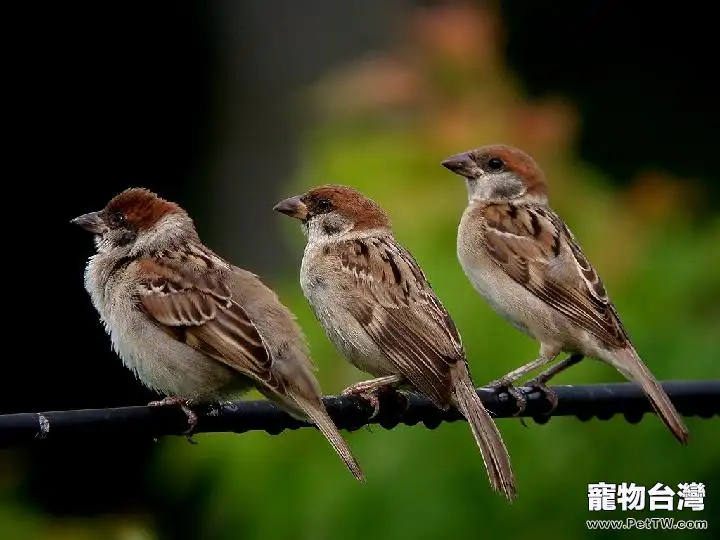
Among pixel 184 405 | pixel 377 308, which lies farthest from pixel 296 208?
pixel 184 405

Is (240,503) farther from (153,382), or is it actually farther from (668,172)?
(668,172)

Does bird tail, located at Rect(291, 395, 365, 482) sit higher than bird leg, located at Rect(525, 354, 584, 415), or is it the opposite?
bird tail, located at Rect(291, 395, 365, 482)

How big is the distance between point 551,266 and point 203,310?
5.41ft

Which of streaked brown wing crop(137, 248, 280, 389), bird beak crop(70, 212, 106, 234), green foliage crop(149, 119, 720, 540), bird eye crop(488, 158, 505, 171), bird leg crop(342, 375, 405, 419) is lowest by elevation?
green foliage crop(149, 119, 720, 540)

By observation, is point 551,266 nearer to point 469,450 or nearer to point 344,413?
point 469,450

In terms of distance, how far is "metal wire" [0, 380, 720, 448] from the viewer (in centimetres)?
386

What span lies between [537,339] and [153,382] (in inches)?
62.5

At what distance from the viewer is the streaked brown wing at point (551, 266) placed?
19.4ft

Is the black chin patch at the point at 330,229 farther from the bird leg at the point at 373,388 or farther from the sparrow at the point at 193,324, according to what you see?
the bird leg at the point at 373,388

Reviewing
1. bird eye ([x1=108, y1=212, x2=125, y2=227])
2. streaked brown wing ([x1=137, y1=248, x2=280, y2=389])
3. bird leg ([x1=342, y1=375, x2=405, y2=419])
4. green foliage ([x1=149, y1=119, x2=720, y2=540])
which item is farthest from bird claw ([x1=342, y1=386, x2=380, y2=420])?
green foliage ([x1=149, y1=119, x2=720, y2=540])

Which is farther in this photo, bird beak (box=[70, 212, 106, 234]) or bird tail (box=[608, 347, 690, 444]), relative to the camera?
bird beak (box=[70, 212, 106, 234])

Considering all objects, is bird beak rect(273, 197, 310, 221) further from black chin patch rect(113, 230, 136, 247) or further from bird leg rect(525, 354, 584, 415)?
bird leg rect(525, 354, 584, 415)

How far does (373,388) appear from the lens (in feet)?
16.6

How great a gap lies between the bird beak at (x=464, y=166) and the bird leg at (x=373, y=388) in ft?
4.66
